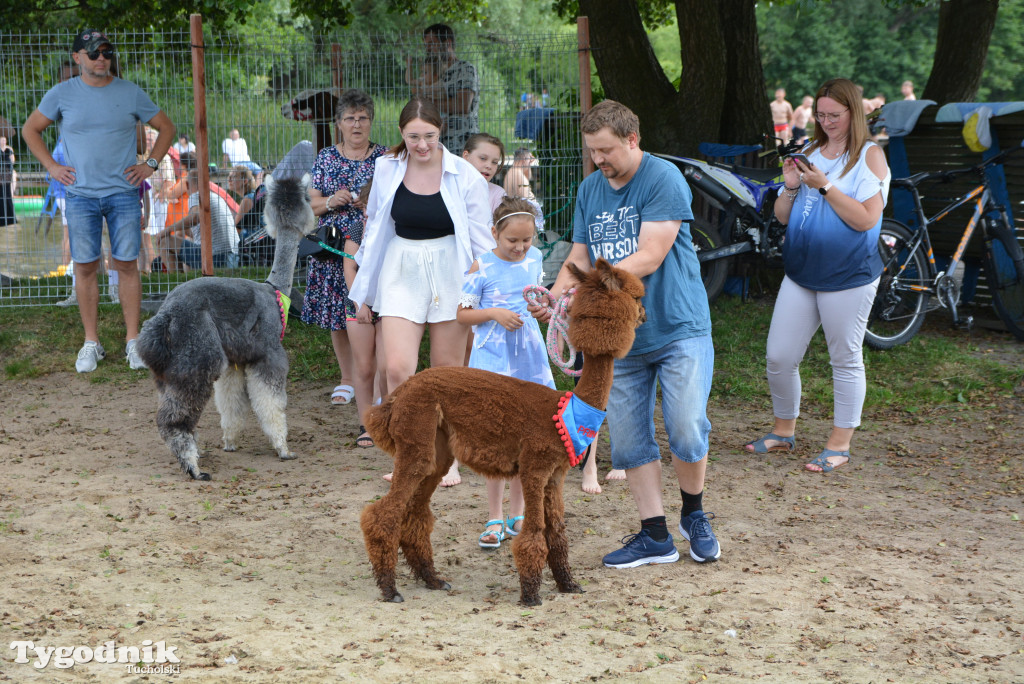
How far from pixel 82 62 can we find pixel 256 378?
3416 millimetres

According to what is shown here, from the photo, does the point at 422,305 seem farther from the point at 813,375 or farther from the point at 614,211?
the point at 813,375

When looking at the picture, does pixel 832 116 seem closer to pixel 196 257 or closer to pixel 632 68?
pixel 632 68

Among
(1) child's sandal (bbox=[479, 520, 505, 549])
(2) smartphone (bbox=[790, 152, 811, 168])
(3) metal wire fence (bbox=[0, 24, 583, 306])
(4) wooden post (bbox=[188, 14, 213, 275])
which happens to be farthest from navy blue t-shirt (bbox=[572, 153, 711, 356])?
(4) wooden post (bbox=[188, 14, 213, 275])

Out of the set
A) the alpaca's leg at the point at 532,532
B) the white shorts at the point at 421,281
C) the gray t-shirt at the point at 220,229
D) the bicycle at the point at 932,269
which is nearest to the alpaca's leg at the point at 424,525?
the alpaca's leg at the point at 532,532

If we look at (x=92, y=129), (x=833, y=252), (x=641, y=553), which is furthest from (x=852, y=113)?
(x=92, y=129)

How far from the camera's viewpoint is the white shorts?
5105 millimetres

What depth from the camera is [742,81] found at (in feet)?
34.4

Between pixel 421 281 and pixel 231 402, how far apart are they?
179 centimetres

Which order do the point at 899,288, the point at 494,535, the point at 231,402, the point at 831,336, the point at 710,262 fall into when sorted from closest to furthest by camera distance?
the point at 494,535
the point at 831,336
the point at 231,402
the point at 899,288
the point at 710,262

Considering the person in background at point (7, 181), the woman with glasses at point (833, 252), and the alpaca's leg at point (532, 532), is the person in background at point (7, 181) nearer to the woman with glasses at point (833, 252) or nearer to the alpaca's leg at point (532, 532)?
the woman with glasses at point (833, 252)

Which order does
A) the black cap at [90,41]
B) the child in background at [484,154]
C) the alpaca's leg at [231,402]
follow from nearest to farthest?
the child in background at [484,154] → the alpaca's leg at [231,402] → the black cap at [90,41]

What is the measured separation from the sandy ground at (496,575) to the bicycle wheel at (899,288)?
6.72 feet

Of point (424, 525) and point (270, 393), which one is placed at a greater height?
point (270, 393)

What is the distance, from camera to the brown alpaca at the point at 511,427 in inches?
150
